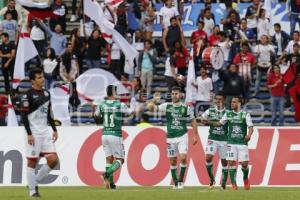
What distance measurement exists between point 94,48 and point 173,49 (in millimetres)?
2505

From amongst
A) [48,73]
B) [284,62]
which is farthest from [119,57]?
[284,62]

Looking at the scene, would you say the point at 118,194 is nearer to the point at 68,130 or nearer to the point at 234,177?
the point at 234,177

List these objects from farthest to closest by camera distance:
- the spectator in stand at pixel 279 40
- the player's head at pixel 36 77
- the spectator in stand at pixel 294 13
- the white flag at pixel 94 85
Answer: the spectator in stand at pixel 294 13 → the spectator in stand at pixel 279 40 → the white flag at pixel 94 85 → the player's head at pixel 36 77

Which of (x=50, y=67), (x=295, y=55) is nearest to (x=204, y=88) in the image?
(x=295, y=55)

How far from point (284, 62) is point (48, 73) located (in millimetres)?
7398

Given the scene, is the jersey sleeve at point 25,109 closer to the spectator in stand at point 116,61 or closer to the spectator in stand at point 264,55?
the spectator in stand at point 116,61

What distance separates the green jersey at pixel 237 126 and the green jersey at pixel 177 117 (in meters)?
1.05

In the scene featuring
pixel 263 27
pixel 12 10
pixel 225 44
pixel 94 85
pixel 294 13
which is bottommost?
pixel 94 85

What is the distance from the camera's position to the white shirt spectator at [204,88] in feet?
113

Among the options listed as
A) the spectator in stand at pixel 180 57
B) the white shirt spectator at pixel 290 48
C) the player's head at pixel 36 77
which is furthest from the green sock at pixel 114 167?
the white shirt spectator at pixel 290 48

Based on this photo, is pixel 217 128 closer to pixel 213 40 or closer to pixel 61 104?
pixel 61 104

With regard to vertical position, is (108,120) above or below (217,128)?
above

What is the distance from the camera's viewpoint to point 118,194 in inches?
922

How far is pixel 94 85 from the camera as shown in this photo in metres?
34.3
